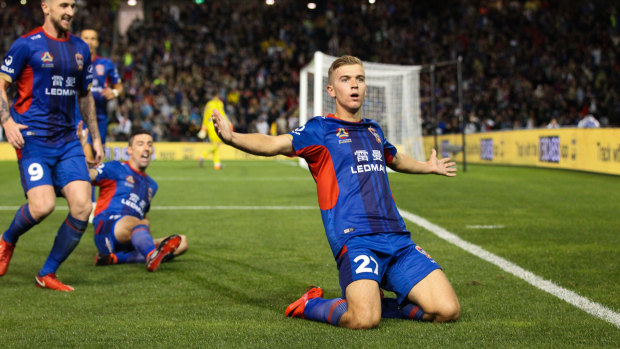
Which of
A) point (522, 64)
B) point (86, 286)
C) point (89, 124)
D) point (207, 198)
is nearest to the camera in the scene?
point (86, 286)

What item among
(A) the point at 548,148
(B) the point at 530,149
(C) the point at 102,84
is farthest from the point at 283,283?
(B) the point at 530,149

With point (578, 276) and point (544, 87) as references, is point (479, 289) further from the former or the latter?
point (544, 87)

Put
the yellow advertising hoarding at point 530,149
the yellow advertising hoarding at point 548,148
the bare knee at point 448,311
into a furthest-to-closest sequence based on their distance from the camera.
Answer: the yellow advertising hoarding at point 530,149 < the yellow advertising hoarding at point 548,148 < the bare knee at point 448,311

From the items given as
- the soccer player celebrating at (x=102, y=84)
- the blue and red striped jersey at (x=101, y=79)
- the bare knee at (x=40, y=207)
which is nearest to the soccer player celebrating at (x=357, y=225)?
the bare knee at (x=40, y=207)

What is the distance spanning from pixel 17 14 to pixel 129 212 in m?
34.3

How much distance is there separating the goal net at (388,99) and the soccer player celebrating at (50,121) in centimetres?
1249

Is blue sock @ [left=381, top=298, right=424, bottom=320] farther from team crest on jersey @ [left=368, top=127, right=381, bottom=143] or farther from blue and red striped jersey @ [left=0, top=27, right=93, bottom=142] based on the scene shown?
blue and red striped jersey @ [left=0, top=27, right=93, bottom=142]

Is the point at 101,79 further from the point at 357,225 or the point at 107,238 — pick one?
the point at 357,225

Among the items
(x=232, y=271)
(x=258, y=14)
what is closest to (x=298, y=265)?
(x=232, y=271)

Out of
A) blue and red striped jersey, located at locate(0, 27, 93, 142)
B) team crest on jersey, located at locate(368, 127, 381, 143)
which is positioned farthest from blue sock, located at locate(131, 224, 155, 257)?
team crest on jersey, located at locate(368, 127, 381, 143)

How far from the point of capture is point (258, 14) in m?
37.5

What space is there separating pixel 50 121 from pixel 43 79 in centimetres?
32

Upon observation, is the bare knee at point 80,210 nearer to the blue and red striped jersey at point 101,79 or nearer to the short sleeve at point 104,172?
the short sleeve at point 104,172

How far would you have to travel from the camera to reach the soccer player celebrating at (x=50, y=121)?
17.4 ft
